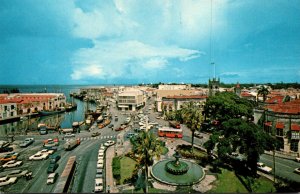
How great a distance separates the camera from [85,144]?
159 feet

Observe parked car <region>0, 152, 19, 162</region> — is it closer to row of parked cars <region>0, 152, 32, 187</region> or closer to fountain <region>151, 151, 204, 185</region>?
row of parked cars <region>0, 152, 32, 187</region>

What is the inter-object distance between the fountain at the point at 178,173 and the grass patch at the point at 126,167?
11.8 ft

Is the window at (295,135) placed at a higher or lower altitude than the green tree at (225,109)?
lower

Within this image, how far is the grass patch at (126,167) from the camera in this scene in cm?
3142

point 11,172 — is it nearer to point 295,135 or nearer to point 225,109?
point 225,109

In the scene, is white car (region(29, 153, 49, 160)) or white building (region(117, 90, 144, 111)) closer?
white car (region(29, 153, 49, 160))

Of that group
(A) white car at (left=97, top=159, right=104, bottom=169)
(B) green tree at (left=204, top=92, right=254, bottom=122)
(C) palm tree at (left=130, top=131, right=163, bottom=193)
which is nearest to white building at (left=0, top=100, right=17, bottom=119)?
(A) white car at (left=97, top=159, right=104, bottom=169)

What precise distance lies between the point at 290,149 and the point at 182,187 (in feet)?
78.9

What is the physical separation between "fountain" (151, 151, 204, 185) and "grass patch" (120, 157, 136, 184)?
142 inches

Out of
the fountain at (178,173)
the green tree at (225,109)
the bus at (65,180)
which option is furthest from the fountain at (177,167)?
the green tree at (225,109)

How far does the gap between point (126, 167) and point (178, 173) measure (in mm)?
8539

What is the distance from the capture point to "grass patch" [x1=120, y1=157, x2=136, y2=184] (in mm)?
31423

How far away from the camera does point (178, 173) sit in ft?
→ 101

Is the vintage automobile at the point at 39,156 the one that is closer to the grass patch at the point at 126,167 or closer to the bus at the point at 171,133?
the grass patch at the point at 126,167
